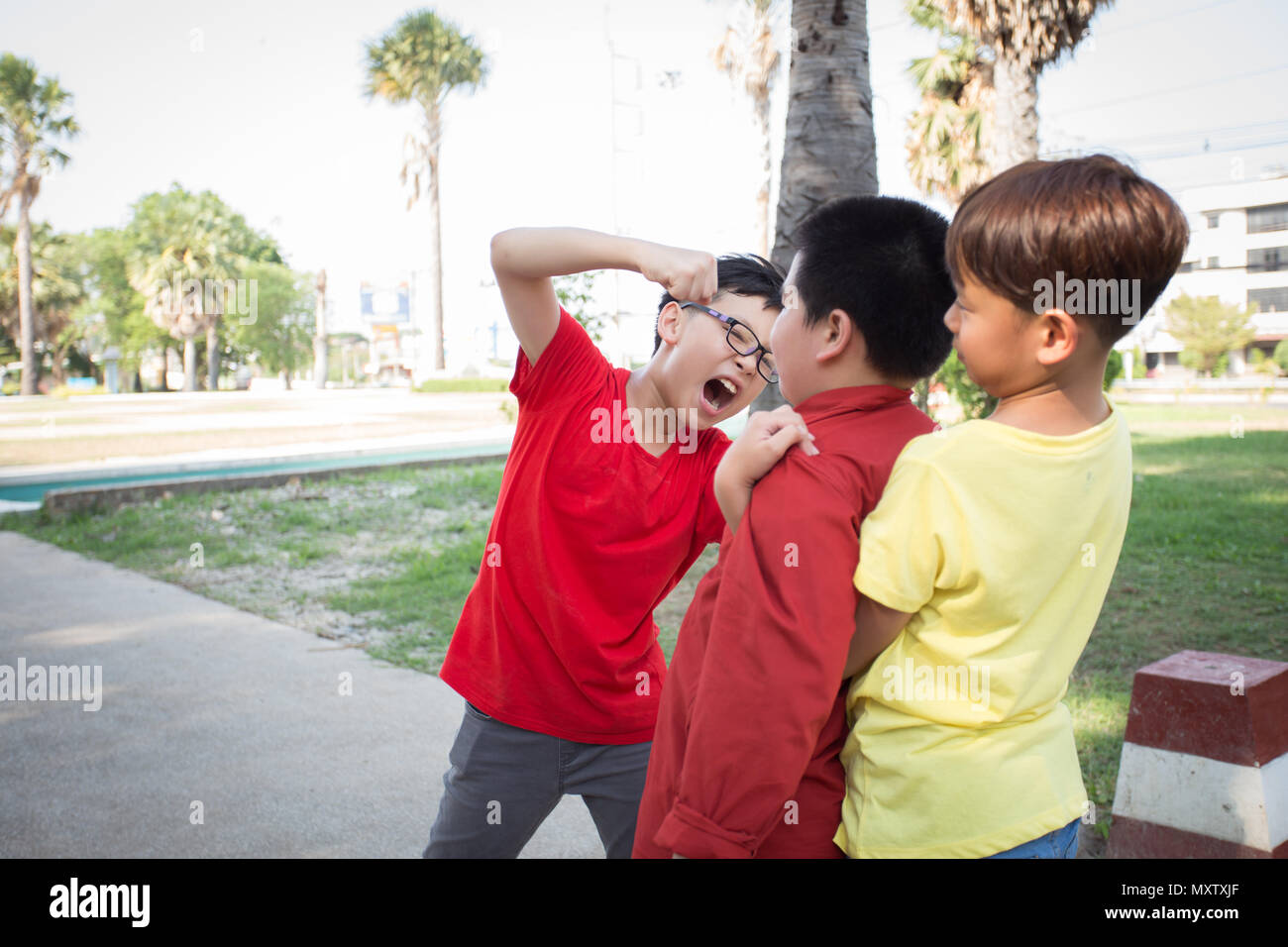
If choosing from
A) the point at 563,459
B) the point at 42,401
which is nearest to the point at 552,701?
the point at 563,459

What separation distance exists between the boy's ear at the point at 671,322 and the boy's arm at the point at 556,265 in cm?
23

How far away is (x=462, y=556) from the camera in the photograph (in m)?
8.28

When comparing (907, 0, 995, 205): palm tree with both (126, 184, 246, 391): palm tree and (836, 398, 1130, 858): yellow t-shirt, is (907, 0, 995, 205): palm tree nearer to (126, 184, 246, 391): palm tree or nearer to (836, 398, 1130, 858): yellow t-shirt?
(836, 398, 1130, 858): yellow t-shirt

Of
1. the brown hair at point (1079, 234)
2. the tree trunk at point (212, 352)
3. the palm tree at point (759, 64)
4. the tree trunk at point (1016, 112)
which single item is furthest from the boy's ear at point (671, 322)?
the tree trunk at point (212, 352)

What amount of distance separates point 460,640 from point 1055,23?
1116 cm

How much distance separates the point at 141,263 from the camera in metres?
47.9

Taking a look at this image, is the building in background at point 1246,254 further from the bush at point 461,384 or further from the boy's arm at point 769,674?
the boy's arm at point 769,674

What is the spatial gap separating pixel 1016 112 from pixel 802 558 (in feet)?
37.6

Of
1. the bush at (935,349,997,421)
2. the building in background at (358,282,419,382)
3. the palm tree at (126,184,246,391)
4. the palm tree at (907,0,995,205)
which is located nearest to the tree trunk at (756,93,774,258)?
the palm tree at (907,0,995,205)

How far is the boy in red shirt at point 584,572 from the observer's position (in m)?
2.04

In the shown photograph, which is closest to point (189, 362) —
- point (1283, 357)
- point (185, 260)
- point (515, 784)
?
point (185, 260)

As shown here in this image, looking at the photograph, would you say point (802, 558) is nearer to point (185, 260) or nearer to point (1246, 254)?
point (185, 260)

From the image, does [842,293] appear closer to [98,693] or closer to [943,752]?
[943,752]

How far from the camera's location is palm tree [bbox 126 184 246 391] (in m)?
45.2
